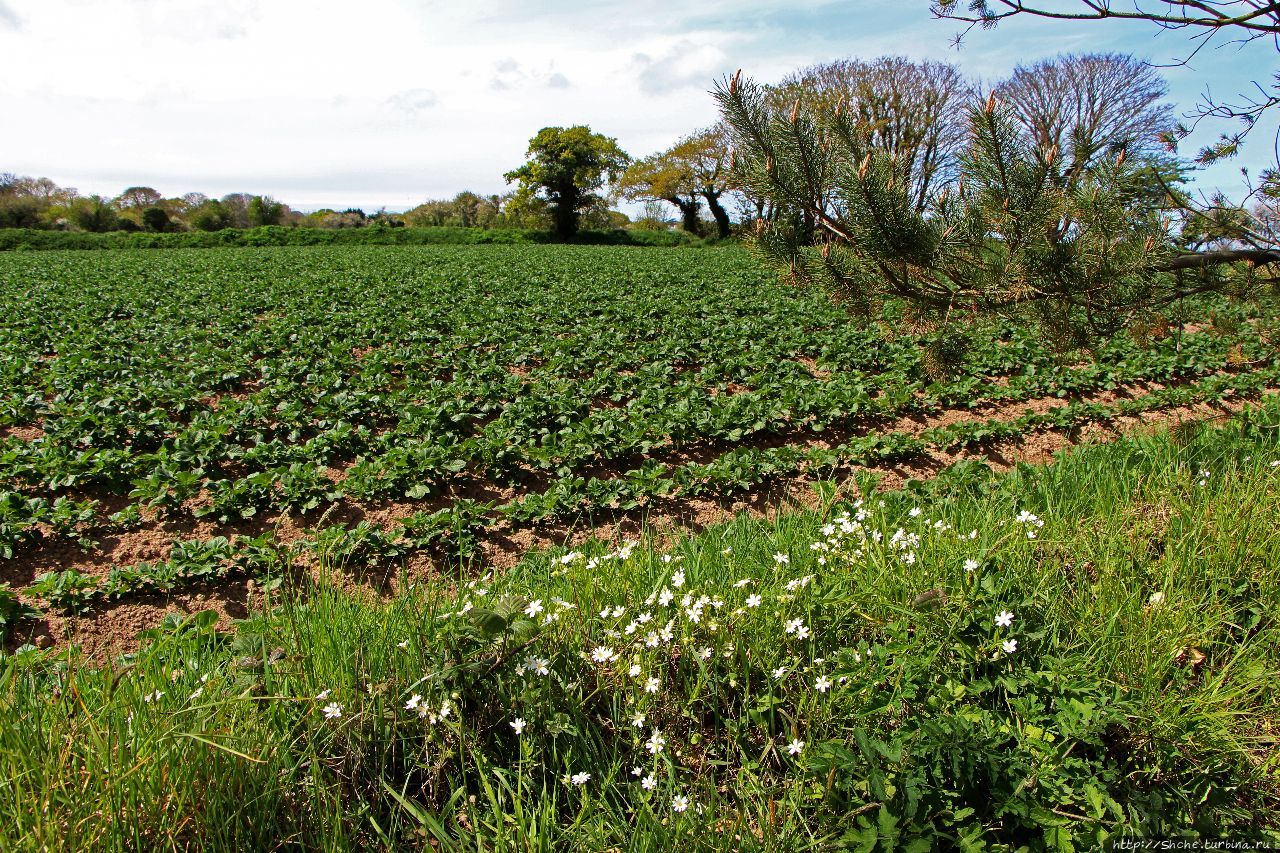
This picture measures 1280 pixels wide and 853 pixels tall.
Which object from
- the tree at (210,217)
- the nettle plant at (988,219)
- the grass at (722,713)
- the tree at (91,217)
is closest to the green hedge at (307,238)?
the tree at (91,217)

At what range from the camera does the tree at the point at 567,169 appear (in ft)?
147

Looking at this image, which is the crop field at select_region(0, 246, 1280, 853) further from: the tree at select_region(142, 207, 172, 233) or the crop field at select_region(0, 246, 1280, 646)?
the tree at select_region(142, 207, 172, 233)

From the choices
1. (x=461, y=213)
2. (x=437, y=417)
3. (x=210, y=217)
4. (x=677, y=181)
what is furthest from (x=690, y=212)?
(x=437, y=417)

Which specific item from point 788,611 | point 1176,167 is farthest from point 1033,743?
point 1176,167

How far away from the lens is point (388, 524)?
5133mm

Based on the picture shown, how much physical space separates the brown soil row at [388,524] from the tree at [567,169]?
1597 inches

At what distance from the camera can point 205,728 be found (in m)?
1.84

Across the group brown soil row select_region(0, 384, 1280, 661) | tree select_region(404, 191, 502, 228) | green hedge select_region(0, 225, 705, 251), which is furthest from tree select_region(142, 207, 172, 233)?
brown soil row select_region(0, 384, 1280, 661)

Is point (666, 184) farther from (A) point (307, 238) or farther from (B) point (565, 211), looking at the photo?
(A) point (307, 238)

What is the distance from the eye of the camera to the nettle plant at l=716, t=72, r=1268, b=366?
3389 millimetres

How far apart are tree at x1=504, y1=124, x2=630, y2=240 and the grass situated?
1727 inches

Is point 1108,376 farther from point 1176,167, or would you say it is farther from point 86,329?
point 86,329

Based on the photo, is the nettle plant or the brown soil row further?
the brown soil row

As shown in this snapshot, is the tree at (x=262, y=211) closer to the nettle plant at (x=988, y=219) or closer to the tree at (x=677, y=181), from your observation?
the tree at (x=677, y=181)
